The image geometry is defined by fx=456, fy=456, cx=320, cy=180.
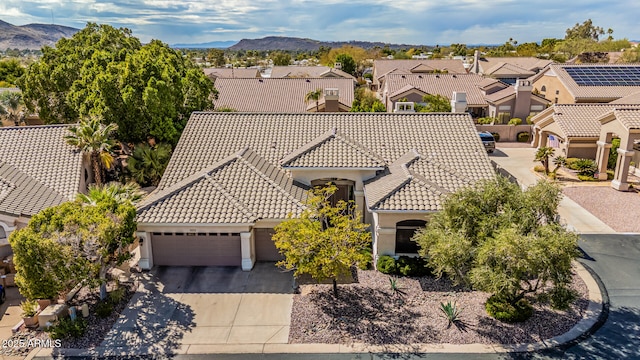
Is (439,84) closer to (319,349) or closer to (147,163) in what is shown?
(147,163)

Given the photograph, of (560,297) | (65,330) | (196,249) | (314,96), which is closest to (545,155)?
(314,96)

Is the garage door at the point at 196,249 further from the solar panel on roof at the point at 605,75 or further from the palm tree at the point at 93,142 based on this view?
the solar panel on roof at the point at 605,75

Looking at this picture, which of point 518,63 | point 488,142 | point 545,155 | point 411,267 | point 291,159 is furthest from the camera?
point 518,63

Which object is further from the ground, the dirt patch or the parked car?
the parked car

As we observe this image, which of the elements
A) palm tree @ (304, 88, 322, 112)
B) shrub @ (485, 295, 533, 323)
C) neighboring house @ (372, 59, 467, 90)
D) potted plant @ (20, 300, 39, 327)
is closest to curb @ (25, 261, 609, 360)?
shrub @ (485, 295, 533, 323)

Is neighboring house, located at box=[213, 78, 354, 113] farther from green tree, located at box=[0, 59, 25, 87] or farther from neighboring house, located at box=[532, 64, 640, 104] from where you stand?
green tree, located at box=[0, 59, 25, 87]
